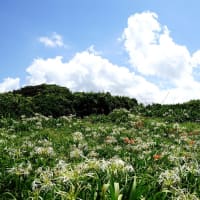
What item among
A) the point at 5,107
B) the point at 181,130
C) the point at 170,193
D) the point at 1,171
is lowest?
the point at 170,193

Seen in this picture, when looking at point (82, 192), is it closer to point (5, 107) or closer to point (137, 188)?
point (137, 188)

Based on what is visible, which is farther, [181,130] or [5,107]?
[5,107]

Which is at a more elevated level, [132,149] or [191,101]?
[191,101]

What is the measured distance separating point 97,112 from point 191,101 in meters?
6.12

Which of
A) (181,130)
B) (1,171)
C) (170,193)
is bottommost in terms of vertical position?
(170,193)

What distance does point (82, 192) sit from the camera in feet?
17.6

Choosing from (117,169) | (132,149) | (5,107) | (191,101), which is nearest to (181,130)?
(132,149)

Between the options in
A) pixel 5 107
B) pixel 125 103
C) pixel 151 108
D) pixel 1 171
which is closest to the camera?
pixel 1 171

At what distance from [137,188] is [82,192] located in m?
0.61

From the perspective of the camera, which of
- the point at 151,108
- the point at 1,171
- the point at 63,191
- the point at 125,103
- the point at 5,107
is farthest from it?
the point at 125,103

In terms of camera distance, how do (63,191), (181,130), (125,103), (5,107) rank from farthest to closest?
1. (125,103)
2. (5,107)
3. (181,130)
4. (63,191)

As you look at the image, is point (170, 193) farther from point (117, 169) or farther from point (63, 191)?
point (63, 191)

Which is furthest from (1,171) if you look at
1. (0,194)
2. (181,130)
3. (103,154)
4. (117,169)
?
(181,130)

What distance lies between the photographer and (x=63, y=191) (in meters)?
5.34
